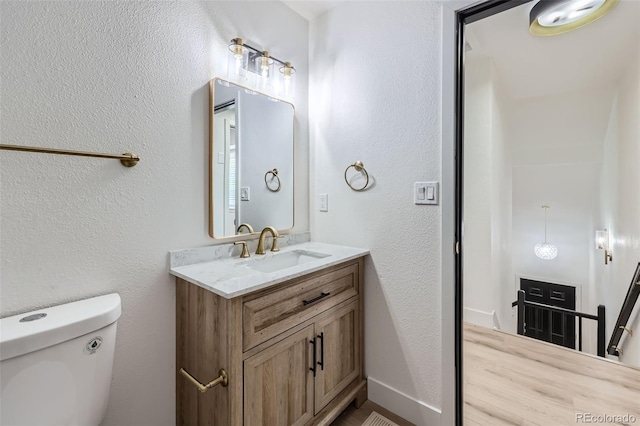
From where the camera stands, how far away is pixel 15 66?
0.91 m

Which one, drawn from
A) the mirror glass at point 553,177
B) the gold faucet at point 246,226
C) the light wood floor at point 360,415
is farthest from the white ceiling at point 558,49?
the light wood floor at point 360,415

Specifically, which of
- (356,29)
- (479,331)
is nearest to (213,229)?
(356,29)

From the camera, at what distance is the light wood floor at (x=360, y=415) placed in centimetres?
146

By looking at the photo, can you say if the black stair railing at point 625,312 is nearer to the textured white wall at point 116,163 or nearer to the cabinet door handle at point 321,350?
the cabinet door handle at point 321,350

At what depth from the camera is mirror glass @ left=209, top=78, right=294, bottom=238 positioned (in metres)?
1.44

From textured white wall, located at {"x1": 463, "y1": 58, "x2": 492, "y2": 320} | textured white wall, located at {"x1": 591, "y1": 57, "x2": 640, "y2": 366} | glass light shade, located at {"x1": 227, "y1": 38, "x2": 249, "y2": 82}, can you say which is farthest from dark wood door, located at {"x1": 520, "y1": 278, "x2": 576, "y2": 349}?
glass light shade, located at {"x1": 227, "y1": 38, "x2": 249, "y2": 82}

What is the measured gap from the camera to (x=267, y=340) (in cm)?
112

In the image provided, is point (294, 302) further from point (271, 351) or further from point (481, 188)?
point (481, 188)

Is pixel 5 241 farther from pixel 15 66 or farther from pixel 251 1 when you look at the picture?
pixel 251 1

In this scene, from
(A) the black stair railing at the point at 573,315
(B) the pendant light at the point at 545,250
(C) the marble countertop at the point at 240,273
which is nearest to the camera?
(C) the marble countertop at the point at 240,273

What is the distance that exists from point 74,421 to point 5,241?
1.98ft

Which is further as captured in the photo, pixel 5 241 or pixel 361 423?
pixel 361 423

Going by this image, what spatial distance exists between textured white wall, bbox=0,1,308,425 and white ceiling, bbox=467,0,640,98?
1.78 meters

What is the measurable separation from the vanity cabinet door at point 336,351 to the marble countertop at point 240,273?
0.89ft
